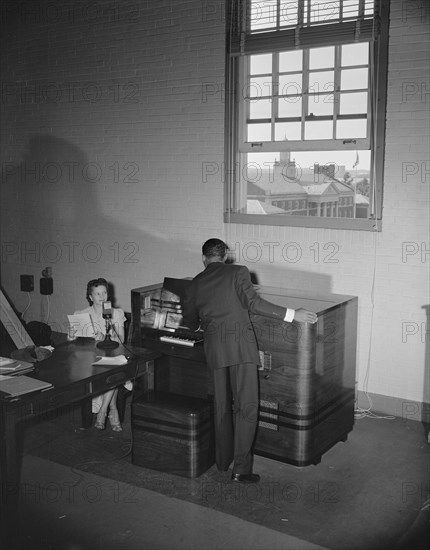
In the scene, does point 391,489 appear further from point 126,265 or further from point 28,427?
point 126,265

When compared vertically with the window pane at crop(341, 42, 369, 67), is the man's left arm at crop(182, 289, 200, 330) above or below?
below

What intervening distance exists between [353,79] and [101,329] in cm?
314

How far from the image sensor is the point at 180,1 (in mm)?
7059

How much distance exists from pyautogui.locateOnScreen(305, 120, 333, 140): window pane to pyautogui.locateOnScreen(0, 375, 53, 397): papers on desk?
340 centimetres

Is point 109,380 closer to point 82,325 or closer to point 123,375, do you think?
point 123,375

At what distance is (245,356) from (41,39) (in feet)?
17.4

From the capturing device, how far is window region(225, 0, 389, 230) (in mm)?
6074

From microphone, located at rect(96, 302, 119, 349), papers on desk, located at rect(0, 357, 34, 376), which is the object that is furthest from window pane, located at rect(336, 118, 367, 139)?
papers on desk, located at rect(0, 357, 34, 376)

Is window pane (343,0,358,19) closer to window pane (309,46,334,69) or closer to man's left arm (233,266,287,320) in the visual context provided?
window pane (309,46,334,69)

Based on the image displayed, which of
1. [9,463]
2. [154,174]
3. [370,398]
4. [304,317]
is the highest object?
[154,174]

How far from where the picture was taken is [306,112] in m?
6.43

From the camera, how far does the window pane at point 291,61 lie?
6.45 metres

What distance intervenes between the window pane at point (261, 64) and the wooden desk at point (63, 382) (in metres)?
3.02

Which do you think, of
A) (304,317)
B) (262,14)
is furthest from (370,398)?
(262,14)
